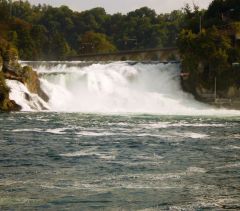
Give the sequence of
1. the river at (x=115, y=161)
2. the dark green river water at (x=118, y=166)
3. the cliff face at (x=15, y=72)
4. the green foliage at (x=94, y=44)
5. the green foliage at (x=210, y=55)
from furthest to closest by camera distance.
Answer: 1. the green foliage at (x=94, y=44)
2. the green foliage at (x=210, y=55)
3. the cliff face at (x=15, y=72)
4. the river at (x=115, y=161)
5. the dark green river water at (x=118, y=166)

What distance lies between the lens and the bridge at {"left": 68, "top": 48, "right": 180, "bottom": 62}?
273 ft

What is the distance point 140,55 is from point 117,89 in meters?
27.2

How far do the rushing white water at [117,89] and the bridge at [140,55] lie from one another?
19035 millimetres

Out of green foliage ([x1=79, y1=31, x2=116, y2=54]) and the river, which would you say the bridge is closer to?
the river

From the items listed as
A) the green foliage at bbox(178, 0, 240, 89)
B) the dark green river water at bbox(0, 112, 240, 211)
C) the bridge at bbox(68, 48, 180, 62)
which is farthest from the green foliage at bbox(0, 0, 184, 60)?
the dark green river water at bbox(0, 112, 240, 211)

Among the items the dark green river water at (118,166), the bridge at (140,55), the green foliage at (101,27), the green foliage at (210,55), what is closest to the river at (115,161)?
the dark green river water at (118,166)

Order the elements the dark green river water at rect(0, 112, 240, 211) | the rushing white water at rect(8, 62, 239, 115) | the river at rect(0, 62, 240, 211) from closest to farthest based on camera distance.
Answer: the dark green river water at rect(0, 112, 240, 211)
the river at rect(0, 62, 240, 211)
the rushing white water at rect(8, 62, 239, 115)

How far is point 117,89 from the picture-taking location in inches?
2371

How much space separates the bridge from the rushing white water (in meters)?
19.0

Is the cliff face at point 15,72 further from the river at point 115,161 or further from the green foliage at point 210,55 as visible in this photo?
the green foliage at point 210,55

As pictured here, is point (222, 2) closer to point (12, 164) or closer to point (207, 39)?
point (207, 39)

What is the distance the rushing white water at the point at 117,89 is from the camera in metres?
55.0

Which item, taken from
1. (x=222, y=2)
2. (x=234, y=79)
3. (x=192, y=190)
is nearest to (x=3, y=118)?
(x=192, y=190)

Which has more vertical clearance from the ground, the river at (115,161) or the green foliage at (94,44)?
the green foliage at (94,44)
